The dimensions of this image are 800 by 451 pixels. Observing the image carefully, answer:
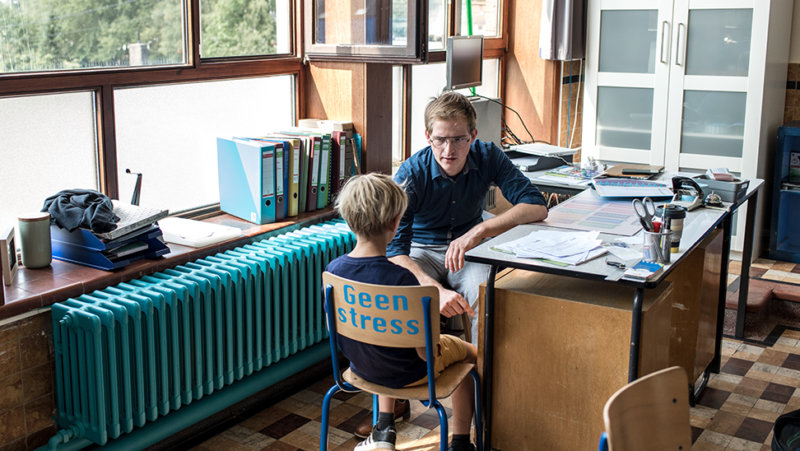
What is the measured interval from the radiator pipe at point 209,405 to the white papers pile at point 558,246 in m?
1.18

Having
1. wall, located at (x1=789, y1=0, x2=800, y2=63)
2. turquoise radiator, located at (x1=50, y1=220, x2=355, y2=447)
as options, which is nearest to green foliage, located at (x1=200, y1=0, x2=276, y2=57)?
turquoise radiator, located at (x1=50, y1=220, x2=355, y2=447)

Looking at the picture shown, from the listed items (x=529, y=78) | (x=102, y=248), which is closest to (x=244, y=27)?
(x=102, y=248)

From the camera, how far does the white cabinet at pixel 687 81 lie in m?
5.29

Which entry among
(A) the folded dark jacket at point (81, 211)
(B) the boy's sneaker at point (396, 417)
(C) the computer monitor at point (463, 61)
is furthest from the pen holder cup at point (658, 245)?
(C) the computer monitor at point (463, 61)

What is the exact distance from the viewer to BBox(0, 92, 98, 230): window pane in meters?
2.93

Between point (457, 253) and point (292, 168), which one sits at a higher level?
point (292, 168)

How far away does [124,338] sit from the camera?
2.72 metres

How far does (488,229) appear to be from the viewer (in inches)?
127

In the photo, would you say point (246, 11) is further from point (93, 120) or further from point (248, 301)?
point (248, 301)

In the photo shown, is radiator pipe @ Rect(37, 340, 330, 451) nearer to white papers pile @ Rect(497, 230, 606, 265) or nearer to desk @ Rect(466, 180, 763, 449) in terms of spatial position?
desk @ Rect(466, 180, 763, 449)

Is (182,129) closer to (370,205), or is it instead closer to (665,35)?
(370,205)

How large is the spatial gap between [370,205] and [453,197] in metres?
0.94

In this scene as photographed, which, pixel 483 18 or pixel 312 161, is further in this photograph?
pixel 483 18

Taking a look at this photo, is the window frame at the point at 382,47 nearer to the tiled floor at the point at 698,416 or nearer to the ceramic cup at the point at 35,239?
the tiled floor at the point at 698,416
